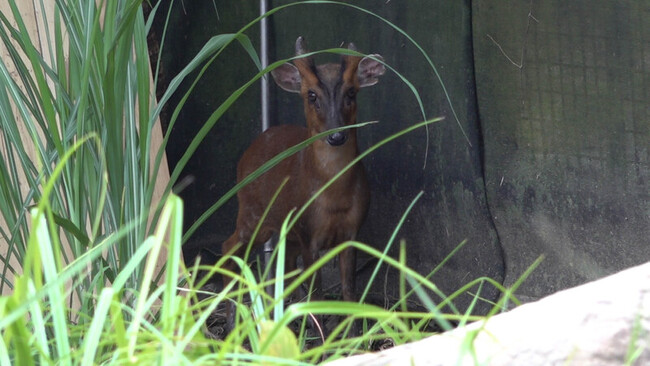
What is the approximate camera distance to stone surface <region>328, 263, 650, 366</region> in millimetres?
1287

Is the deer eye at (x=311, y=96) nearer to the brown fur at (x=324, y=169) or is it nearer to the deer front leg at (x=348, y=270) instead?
the brown fur at (x=324, y=169)

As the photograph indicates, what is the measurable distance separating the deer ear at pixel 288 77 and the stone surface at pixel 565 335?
3.78 meters

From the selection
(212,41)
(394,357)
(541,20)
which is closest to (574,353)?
(394,357)

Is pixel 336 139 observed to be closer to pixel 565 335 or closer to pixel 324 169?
pixel 324 169

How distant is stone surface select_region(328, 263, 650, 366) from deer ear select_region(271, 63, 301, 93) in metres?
3.78

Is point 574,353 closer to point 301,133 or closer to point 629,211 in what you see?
point 629,211

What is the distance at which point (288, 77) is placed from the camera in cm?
513

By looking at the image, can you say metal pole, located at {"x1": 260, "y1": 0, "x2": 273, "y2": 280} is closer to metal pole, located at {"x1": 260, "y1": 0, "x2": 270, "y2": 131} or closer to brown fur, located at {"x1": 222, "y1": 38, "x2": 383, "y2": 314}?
metal pole, located at {"x1": 260, "y1": 0, "x2": 270, "y2": 131}

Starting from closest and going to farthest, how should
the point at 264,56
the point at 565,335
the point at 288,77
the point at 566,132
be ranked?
the point at 565,335 < the point at 566,132 < the point at 288,77 < the point at 264,56

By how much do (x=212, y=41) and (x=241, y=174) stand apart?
3.05m

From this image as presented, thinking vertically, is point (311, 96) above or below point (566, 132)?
above

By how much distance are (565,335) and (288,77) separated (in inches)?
154

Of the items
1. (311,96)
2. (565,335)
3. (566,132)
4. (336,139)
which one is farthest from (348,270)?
(565,335)

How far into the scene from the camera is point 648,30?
400cm
